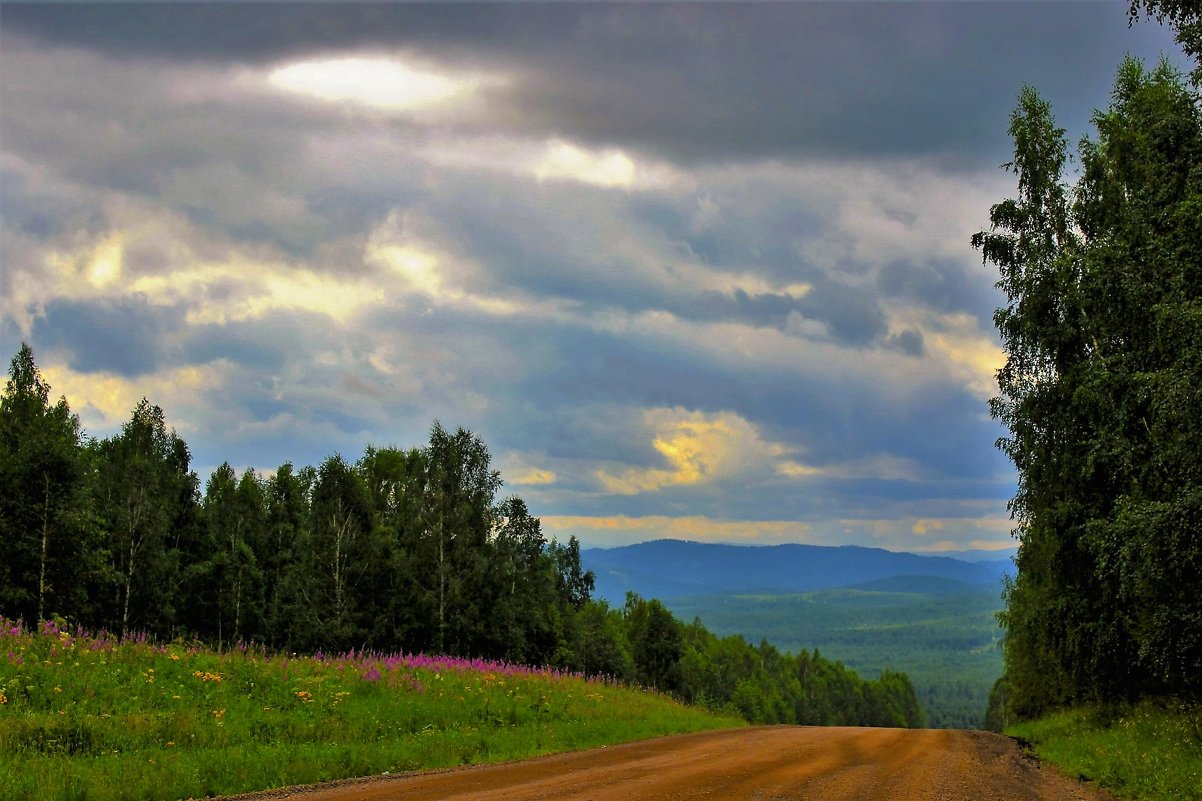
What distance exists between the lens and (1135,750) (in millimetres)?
17250

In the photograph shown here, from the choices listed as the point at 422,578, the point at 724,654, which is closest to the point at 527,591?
the point at 422,578

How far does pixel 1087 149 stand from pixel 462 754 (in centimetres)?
2668

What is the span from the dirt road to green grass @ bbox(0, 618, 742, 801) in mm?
1320

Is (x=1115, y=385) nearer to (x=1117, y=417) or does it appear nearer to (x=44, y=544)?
(x=1117, y=417)

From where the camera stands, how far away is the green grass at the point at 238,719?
12.7m

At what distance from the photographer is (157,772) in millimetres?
12367

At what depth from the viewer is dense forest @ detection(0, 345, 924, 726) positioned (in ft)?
147

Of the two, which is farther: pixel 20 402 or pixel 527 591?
pixel 527 591

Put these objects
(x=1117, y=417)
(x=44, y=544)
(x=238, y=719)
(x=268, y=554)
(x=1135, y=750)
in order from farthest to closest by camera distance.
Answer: (x=268, y=554), (x=44, y=544), (x=1117, y=417), (x=1135, y=750), (x=238, y=719)

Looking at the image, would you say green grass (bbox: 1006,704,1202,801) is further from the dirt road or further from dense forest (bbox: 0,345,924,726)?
dense forest (bbox: 0,345,924,726)

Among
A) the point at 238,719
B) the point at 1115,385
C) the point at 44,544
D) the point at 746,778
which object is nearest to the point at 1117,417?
the point at 1115,385

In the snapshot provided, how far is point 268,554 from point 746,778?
217ft

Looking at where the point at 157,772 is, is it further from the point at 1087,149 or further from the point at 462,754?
the point at 1087,149

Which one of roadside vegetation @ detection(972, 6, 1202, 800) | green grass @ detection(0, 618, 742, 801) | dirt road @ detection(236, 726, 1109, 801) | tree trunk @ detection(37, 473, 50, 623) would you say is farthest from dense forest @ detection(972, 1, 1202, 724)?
tree trunk @ detection(37, 473, 50, 623)
